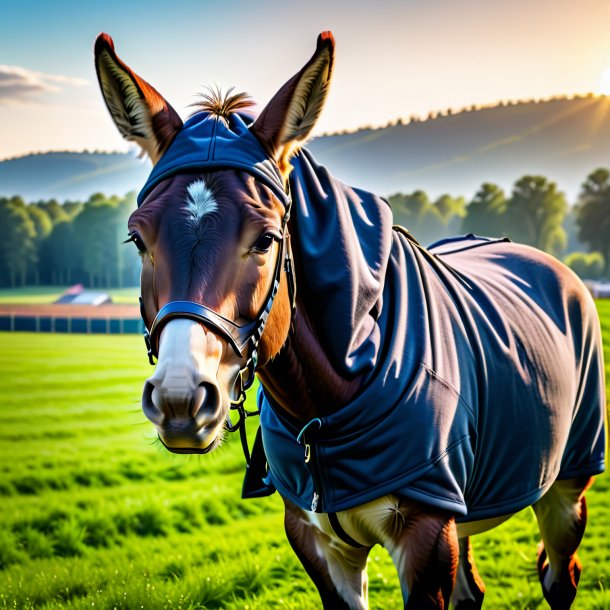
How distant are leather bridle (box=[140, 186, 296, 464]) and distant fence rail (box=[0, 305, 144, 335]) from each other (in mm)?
15758

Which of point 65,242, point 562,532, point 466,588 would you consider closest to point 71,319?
point 65,242

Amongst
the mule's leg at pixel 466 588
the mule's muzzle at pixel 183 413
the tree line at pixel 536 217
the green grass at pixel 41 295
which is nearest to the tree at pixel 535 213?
the tree line at pixel 536 217

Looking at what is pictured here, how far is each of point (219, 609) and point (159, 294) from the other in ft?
14.1

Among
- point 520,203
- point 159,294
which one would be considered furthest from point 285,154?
point 520,203

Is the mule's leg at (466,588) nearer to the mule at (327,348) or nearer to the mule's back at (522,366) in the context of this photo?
the mule's back at (522,366)

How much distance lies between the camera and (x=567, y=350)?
14.0 ft

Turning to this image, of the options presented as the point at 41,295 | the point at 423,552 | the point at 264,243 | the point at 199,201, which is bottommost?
the point at 41,295

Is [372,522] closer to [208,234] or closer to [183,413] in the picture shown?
[183,413]

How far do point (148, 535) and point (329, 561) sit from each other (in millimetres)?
5503

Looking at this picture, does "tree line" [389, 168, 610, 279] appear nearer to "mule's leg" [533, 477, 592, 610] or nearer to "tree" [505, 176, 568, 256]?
"tree" [505, 176, 568, 256]

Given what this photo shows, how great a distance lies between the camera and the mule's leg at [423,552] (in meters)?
3.09

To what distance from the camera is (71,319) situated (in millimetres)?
19516

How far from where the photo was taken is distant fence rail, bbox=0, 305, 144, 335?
18438 mm

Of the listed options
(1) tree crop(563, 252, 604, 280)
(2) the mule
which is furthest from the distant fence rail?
(1) tree crop(563, 252, 604, 280)
